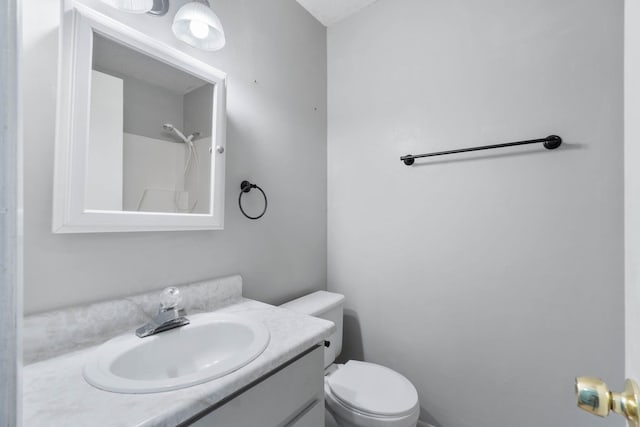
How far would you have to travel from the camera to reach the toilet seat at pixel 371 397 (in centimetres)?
104

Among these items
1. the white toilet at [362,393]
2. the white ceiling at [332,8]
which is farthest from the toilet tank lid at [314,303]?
the white ceiling at [332,8]

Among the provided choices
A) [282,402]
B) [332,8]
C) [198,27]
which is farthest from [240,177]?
[332,8]

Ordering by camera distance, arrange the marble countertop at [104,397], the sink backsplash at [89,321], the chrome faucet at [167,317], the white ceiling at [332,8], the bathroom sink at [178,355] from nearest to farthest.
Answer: the marble countertop at [104,397] → the bathroom sink at [178,355] → the sink backsplash at [89,321] → the chrome faucet at [167,317] → the white ceiling at [332,8]

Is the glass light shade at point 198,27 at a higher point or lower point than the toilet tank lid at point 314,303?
higher

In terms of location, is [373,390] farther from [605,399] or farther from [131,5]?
[131,5]

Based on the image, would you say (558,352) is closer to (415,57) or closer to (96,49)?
(415,57)

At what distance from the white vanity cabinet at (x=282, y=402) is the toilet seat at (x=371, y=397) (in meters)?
0.24

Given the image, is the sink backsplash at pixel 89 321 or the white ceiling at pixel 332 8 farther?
the white ceiling at pixel 332 8

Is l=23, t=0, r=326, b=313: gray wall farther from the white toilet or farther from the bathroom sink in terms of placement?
the white toilet

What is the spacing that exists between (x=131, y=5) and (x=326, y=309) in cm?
143

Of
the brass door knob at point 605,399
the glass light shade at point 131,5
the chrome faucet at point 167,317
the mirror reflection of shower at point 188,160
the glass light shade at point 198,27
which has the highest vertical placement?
the glass light shade at point 198,27

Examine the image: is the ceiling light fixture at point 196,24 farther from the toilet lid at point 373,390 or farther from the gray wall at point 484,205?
the toilet lid at point 373,390

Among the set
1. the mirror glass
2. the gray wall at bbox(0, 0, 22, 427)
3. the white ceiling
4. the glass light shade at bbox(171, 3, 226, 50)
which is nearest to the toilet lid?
the mirror glass

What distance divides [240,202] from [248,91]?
547 mm
